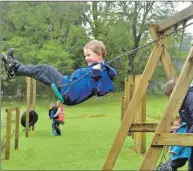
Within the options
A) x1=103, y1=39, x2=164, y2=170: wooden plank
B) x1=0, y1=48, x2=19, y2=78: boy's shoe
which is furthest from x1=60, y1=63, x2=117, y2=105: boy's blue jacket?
x1=103, y1=39, x2=164, y2=170: wooden plank

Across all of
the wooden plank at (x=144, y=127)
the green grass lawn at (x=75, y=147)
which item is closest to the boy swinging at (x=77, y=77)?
the wooden plank at (x=144, y=127)

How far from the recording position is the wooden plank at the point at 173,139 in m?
3.24

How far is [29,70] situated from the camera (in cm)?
285

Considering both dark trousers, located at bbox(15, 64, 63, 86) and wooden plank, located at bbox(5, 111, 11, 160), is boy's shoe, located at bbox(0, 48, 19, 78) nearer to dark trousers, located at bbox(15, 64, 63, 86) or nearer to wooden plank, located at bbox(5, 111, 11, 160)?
dark trousers, located at bbox(15, 64, 63, 86)

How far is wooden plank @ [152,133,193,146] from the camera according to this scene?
128 inches

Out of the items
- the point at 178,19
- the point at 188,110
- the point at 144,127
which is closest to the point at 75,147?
the point at 144,127

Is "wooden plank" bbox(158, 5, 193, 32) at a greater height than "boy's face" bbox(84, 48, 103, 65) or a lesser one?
greater

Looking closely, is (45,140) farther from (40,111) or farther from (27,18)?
(27,18)

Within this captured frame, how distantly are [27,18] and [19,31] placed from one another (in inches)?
37.3

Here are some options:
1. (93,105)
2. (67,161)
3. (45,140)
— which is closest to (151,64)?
(67,161)

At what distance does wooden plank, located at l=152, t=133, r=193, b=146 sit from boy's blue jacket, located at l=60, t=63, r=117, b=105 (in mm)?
609

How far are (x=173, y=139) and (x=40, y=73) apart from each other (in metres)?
1.15

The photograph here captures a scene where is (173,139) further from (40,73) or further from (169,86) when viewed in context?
(40,73)

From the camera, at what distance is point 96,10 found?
2239cm
